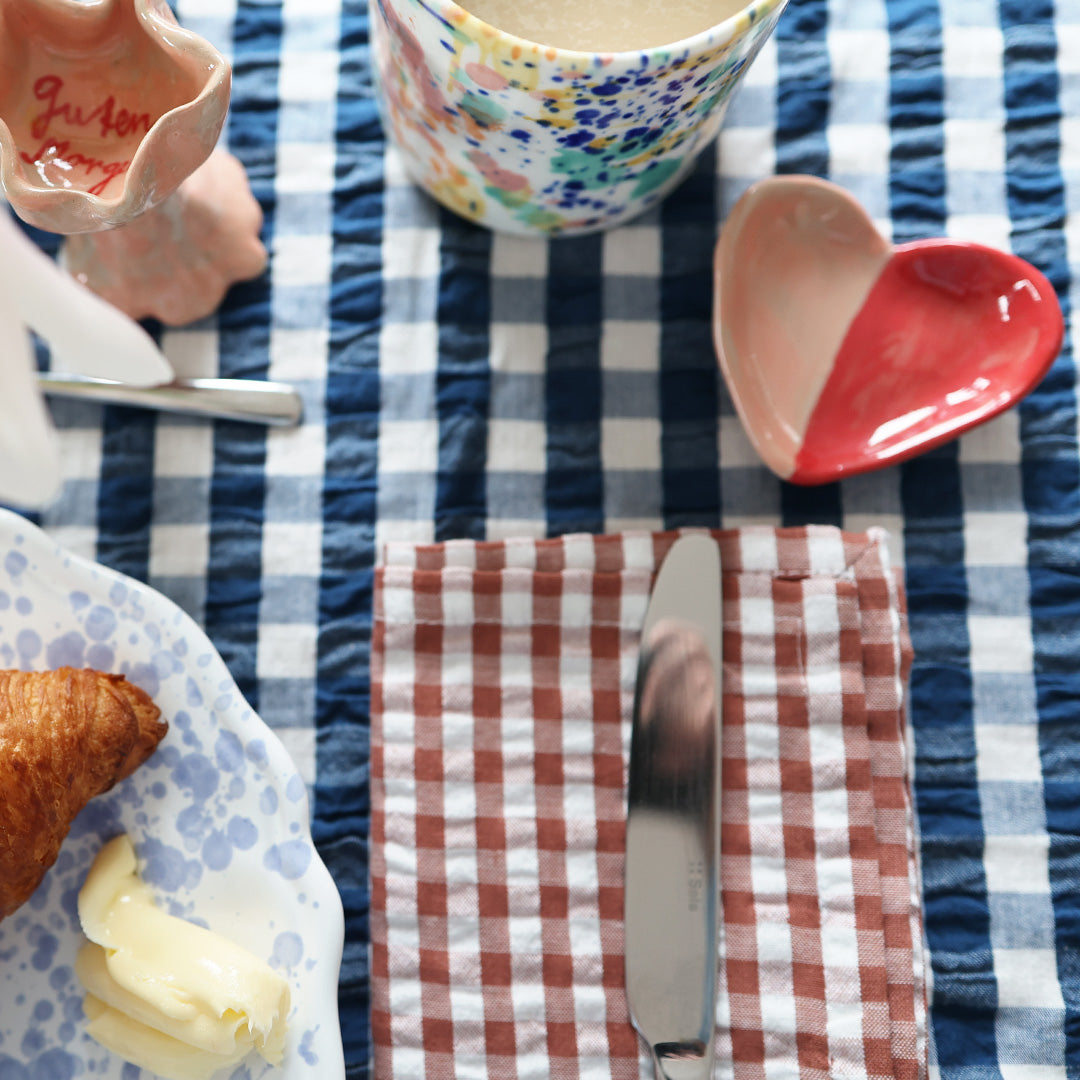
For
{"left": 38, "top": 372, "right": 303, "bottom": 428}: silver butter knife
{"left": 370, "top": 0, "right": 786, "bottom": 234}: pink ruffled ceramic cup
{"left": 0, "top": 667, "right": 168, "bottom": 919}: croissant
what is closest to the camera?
{"left": 370, "top": 0, "right": 786, "bottom": 234}: pink ruffled ceramic cup


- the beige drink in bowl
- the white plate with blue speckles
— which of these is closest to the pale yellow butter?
the white plate with blue speckles

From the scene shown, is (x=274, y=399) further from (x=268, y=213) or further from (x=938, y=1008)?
(x=938, y=1008)

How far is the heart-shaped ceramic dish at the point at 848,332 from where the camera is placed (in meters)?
0.62

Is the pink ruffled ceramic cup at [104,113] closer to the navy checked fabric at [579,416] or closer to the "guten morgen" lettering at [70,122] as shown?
the "guten morgen" lettering at [70,122]

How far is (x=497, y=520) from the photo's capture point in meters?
0.66

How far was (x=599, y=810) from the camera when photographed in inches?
24.5

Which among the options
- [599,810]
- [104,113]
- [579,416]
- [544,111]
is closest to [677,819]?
[599,810]

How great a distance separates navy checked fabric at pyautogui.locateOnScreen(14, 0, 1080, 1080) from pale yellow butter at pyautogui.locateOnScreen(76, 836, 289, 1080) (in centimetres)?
10

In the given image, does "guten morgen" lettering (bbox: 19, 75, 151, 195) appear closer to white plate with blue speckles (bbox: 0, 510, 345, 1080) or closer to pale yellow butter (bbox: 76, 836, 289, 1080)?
white plate with blue speckles (bbox: 0, 510, 345, 1080)

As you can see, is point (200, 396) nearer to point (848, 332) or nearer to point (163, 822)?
point (163, 822)

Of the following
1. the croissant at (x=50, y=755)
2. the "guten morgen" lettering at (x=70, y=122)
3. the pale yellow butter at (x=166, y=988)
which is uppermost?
the "guten morgen" lettering at (x=70, y=122)

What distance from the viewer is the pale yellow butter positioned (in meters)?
0.54

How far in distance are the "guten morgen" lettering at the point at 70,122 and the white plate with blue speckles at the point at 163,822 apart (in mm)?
212

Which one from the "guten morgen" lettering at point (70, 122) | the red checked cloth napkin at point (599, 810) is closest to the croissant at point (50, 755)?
the red checked cloth napkin at point (599, 810)
